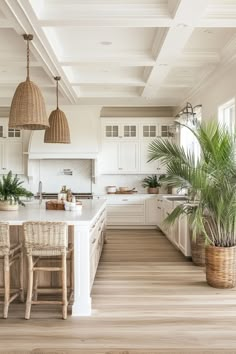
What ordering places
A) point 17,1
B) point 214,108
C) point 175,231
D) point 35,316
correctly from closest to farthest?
point 17,1, point 35,316, point 214,108, point 175,231

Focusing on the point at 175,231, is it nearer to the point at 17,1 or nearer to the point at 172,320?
the point at 172,320

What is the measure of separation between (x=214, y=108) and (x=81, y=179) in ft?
13.7

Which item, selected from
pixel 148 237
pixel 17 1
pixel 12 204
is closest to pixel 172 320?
pixel 12 204

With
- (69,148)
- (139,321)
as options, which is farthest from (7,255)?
(69,148)

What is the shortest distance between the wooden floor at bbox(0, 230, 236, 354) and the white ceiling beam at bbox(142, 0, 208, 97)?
2926 millimetres

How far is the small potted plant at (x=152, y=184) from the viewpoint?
353 inches

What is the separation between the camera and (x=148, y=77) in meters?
6.23

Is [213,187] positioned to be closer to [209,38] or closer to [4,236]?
[209,38]

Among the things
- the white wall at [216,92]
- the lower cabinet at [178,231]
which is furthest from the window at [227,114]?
the lower cabinet at [178,231]

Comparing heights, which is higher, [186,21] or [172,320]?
[186,21]

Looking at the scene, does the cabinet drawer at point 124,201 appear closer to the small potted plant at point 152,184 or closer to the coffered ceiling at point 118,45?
the small potted plant at point 152,184

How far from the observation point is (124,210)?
8734 millimetres

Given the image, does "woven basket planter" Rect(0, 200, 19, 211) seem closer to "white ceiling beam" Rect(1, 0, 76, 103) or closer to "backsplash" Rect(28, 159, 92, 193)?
"white ceiling beam" Rect(1, 0, 76, 103)

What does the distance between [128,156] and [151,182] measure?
2.82 feet
